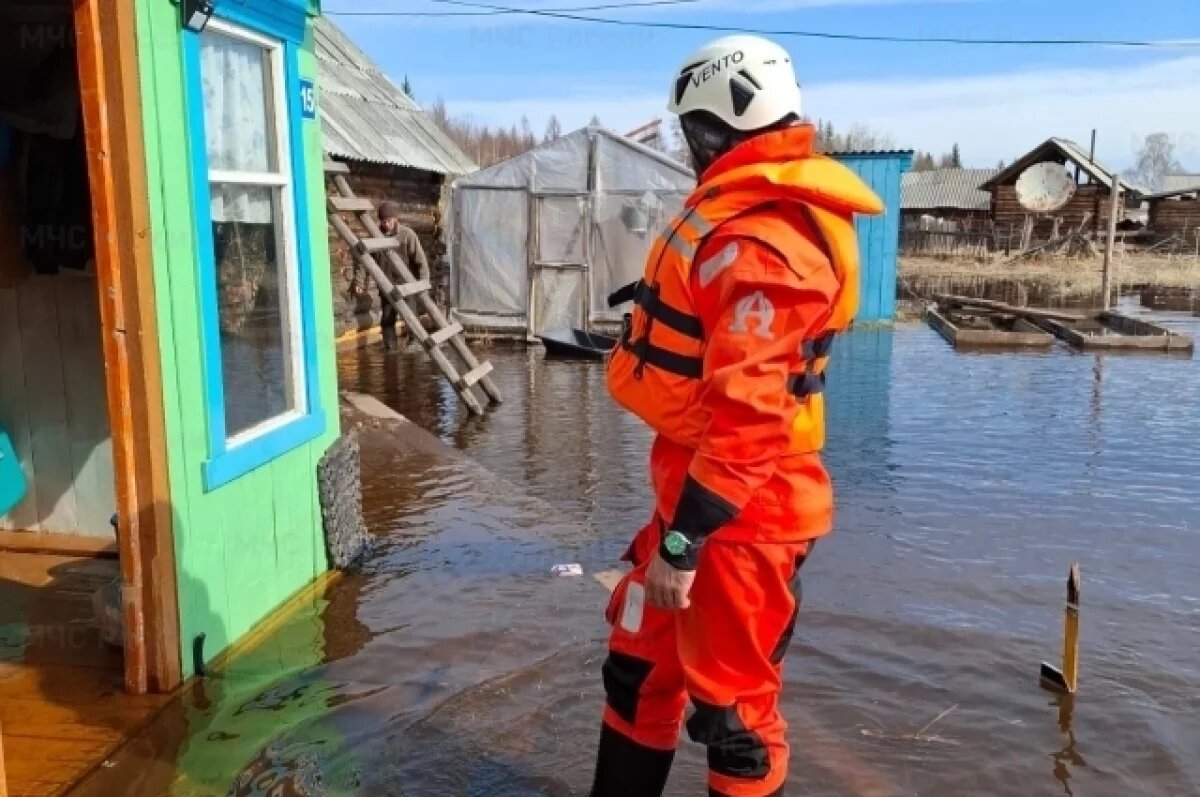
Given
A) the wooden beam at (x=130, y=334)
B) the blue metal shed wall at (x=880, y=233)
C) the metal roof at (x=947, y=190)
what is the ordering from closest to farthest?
the wooden beam at (x=130, y=334) < the blue metal shed wall at (x=880, y=233) < the metal roof at (x=947, y=190)

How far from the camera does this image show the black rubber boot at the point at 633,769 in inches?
116

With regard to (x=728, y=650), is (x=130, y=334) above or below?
above

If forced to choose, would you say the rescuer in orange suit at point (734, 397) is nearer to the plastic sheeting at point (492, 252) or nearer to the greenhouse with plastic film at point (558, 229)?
the greenhouse with plastic film at point (558, 229)

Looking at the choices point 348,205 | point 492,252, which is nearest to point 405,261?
point 492,252

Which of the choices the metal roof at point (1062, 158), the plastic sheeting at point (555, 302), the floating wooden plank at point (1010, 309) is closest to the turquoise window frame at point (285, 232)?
the plastic sheeting at point (555, 302)

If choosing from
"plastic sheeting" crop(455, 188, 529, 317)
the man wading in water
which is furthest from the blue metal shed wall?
the man wading in water

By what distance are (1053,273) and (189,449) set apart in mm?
37743

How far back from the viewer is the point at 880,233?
63.6 ft

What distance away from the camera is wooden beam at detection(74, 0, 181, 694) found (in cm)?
347

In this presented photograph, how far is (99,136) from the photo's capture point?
349cm

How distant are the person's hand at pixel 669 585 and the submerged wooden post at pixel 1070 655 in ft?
7.50

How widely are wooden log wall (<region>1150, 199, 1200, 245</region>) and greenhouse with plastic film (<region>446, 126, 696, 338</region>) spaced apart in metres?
39.4

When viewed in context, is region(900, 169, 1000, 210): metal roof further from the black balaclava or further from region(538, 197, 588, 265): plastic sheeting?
the black balaclava

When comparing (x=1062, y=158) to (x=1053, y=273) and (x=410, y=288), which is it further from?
(x=410, y=288)
